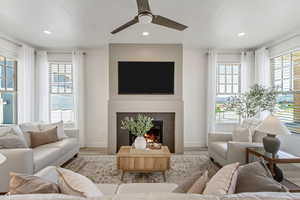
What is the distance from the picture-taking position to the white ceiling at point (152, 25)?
8.89 ft

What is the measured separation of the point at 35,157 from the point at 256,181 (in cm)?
292

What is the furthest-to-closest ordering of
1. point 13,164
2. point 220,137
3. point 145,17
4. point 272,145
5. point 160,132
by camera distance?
point 160,132, point 220,137, point 272,145, point 13,164, point 145,17

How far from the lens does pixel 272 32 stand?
12.6ft

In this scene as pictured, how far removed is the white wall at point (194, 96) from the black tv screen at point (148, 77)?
0.77m

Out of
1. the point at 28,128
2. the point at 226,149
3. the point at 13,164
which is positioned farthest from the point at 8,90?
the point at 226,149

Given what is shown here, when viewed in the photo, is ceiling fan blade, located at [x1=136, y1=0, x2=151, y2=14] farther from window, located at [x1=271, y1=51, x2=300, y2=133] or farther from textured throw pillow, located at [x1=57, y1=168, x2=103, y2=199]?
window, located at [x1=271, y1=51, x2=300, y2=133]

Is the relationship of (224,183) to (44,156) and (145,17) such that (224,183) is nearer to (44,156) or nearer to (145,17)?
(145,17)

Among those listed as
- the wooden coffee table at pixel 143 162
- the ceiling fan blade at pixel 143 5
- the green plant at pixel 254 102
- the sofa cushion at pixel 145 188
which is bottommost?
the wooden coffee table at pixel 143 162

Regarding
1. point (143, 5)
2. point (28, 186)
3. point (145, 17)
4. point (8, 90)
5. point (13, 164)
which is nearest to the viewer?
point (28, 186)

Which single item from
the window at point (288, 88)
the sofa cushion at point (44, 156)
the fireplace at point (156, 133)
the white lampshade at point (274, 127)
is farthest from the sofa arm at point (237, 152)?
the sofa cushion at point (44, 156)

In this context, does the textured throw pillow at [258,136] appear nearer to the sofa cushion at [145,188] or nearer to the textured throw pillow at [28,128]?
the sofa cushion at [145,188]

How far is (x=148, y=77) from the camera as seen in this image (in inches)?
184

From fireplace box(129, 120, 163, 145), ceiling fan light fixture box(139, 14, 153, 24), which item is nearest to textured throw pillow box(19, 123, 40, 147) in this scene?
fireplace box(129, 120, 163, 145)

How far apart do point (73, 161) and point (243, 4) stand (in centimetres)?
423
